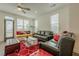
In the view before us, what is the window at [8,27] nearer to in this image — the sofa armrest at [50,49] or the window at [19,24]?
the window at [19,24]

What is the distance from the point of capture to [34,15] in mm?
2418

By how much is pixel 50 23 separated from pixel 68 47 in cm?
77

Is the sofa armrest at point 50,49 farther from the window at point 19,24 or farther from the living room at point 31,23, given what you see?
the window at point 19,24

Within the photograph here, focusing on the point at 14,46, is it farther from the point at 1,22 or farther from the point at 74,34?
the point at 74,34

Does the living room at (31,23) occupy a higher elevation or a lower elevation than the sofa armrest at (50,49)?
higher

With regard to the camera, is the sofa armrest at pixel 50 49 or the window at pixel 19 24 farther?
the window at pixel 19 24

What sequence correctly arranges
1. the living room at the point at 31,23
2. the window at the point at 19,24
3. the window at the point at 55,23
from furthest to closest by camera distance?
the window at the point at 55,23, the window at the point at 19,24, the living room at the point at 31,23

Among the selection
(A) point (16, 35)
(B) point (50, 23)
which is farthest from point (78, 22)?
(A) point (16, 35)

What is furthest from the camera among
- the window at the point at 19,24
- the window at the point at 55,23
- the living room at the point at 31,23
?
the window at the point at 55,23

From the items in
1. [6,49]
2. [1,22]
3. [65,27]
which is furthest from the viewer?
[65,27]

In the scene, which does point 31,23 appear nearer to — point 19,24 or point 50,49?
point 19,24

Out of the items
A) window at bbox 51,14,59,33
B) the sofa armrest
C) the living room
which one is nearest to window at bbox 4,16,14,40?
the living room

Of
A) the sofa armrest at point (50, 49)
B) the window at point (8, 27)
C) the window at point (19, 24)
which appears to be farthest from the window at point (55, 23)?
the window at point (8, 27)

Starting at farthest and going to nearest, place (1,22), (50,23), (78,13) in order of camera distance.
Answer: (78,13), (50,23), (1,22)
